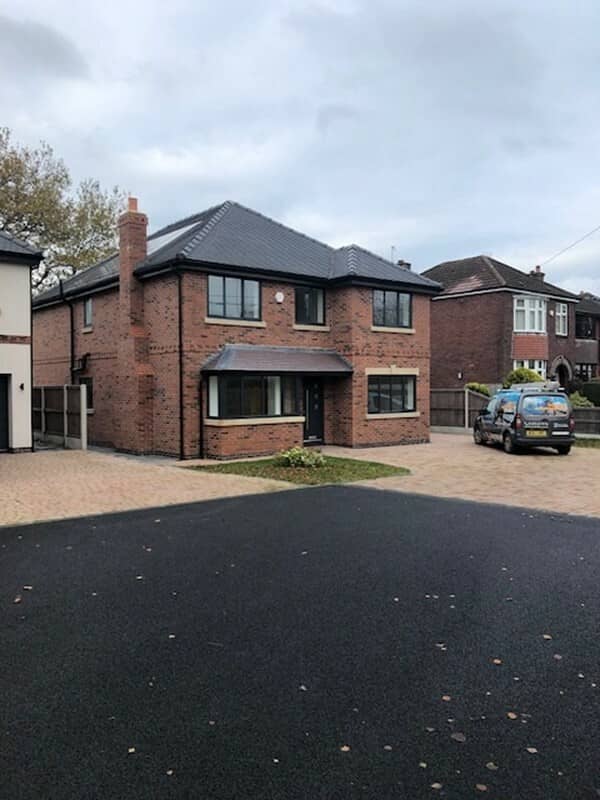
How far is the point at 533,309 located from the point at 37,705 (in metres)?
32.6

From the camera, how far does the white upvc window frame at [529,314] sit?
32188 millimetres

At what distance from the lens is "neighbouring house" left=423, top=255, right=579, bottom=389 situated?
3180 cm

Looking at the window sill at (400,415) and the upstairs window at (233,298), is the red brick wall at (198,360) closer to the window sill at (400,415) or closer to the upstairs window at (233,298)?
the window sill at (400,415)

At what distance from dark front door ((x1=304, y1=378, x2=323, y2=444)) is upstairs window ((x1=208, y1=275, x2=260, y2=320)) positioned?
3.15 metres

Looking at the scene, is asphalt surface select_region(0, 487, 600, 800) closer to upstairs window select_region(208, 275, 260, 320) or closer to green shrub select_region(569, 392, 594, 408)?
upstairs window select_region(208, 275, 260, 320)

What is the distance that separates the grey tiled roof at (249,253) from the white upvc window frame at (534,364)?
11292mm

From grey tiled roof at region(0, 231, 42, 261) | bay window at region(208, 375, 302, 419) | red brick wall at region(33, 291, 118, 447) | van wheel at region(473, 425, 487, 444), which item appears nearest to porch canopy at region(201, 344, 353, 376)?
bay window at region(208, 375, 302, 419)

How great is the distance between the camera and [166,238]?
2186 cm

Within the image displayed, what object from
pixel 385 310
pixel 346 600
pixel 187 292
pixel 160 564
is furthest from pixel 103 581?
pixel 385 310

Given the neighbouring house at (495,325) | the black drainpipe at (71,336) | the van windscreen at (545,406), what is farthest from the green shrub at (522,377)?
the black drainpipe at (71,336)

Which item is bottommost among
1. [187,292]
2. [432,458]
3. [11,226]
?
[432,458]

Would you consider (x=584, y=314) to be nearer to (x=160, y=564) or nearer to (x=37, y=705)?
(x=160, y=564)

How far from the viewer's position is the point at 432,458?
17.6 meters

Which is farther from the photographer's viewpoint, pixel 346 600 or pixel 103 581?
pixel 103 581
